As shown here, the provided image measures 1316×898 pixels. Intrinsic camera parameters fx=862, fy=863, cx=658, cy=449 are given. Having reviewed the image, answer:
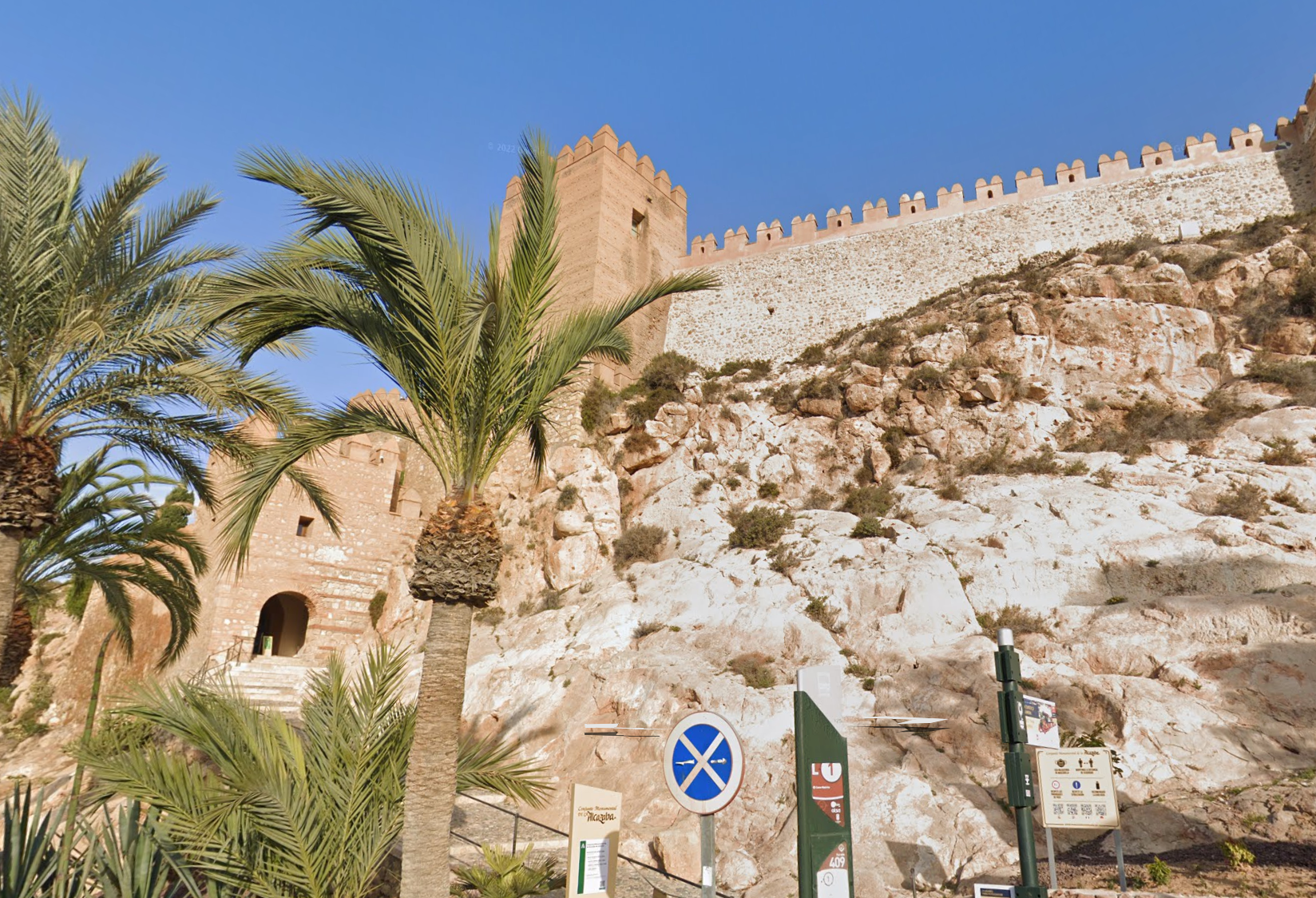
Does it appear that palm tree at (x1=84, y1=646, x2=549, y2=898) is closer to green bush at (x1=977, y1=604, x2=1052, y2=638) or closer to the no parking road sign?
the no parking road sign

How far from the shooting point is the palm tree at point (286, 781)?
19.0 ft

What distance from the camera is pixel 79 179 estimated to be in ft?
25.4

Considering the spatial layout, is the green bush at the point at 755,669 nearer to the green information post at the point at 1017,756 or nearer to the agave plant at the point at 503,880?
the agave plant at the point at 503,880

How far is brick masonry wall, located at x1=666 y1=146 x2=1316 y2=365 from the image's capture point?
2234cm

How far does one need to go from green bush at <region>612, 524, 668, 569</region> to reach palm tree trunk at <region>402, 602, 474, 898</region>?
1209 centimetres

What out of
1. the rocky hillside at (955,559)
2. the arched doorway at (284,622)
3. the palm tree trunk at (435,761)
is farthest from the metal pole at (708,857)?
the arched doorway at (284,622)

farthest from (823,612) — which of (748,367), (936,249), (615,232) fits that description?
(615,232)

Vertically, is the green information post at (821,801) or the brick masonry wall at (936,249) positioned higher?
the brick masonry wall at (936,249)

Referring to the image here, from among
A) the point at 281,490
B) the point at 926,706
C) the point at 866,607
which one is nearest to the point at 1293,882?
the point at 926,706

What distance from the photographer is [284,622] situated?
24.1m

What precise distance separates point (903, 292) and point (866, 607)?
14136 mm

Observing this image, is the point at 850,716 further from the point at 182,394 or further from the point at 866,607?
the point at 182,394

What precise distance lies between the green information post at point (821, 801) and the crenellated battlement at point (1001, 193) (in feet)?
80.9

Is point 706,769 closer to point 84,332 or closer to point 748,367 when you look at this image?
point 84,332
